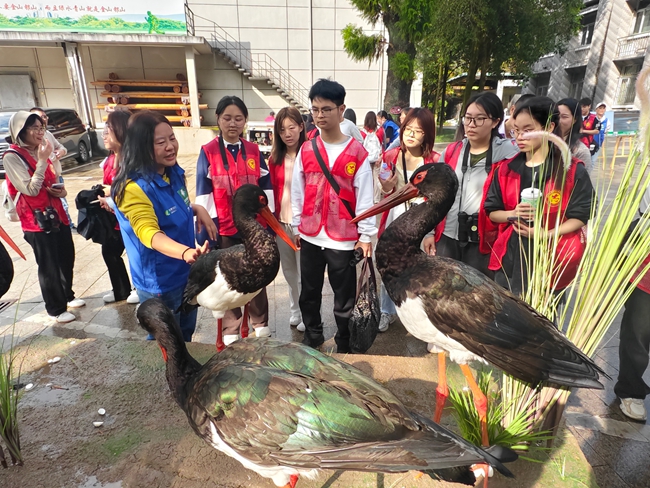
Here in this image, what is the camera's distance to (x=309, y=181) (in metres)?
3.16

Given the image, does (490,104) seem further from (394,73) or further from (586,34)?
(586,34)

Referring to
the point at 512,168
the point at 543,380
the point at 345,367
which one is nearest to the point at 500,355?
the point at 543,380

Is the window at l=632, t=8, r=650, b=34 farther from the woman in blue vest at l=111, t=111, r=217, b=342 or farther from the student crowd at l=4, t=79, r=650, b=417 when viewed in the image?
the woman in blue vest at l=111, t=111, r=217, b=342

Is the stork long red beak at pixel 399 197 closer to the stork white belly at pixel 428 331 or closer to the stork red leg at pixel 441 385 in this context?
the stork white belly at pixel 428 331

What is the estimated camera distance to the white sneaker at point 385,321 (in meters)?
4.10

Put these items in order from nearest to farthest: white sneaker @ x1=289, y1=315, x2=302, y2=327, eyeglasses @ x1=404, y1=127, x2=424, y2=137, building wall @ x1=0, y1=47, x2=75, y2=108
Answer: eyeglasses @ x1=404, y1=127, x2=424, y2=137, white sneaker @ x1=289, y1=315, x2=302, y2=327, building wall @ x1=0, y1=47, x2=75, y2=108

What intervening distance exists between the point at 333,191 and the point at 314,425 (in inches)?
75.8

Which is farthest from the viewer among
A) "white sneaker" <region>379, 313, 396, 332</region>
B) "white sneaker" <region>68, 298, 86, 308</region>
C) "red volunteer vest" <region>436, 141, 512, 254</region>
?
"white sneaker" <region>68, 298, 86, 308</region>

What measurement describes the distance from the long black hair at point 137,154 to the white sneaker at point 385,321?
2.68 meters

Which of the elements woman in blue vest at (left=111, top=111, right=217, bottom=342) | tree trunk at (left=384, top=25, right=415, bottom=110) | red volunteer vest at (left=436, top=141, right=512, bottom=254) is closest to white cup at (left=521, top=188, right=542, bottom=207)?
red volunteer vest at (left=436, top=141, right=512, bottom=254)

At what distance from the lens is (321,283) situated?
3.45 meters

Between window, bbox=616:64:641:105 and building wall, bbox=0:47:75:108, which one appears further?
window, bbox=616:64:641:105

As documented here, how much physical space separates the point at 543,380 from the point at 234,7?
1954 centimetres

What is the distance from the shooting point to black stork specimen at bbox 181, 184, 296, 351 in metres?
2.51
